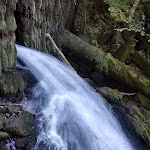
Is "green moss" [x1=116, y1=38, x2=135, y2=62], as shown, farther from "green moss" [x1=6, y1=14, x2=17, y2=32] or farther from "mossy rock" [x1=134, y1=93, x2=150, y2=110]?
"green moss" [x1=6, y1=14, x2=17, y2=32]

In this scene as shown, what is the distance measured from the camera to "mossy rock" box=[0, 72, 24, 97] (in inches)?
150

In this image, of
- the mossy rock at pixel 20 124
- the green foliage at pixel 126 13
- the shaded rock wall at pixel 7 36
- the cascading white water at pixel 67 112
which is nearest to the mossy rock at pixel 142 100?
the cascading white water at pixel 67 112

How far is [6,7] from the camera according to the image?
382 cm

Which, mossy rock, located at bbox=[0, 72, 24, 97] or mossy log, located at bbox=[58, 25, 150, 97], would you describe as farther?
mossy log, located at bbox=[58, 25, 150, 97]

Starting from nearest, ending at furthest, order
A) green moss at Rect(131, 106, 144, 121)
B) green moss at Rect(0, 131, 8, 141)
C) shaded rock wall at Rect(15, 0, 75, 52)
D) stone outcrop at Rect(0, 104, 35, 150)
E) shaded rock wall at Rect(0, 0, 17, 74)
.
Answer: green moss at Rect(0, 131, 8, 141) < stone outcrop at Rect(0, 104, 35, 150) < shaded rock wall at Rect(0, 0, 17, 74) < shaded rock wall at Rect(15, 0, 75, 52) < green moss at Rect(131, 106, 144, 121)

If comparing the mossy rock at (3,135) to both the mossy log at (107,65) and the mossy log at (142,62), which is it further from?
the mossy log at (142,62)

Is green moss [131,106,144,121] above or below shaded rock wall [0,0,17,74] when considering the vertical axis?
below

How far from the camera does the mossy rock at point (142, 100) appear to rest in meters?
6.09

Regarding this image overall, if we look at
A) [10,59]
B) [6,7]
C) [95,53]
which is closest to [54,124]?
[10,59]

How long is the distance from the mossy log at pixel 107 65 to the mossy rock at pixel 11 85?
2.73 meters

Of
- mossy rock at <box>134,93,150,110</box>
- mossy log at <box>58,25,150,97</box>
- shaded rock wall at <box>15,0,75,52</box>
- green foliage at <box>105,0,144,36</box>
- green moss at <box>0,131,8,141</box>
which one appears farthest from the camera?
green foliage at <box>105,0,144,36</box>

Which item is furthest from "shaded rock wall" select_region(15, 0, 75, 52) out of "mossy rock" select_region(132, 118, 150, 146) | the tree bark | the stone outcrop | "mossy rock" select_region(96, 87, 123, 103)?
"mossy rock" select_region(132, 118, 150, 146)

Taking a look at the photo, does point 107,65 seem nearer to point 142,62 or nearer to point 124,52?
point 124,52

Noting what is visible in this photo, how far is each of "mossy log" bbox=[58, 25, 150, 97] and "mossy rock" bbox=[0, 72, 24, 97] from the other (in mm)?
2734
